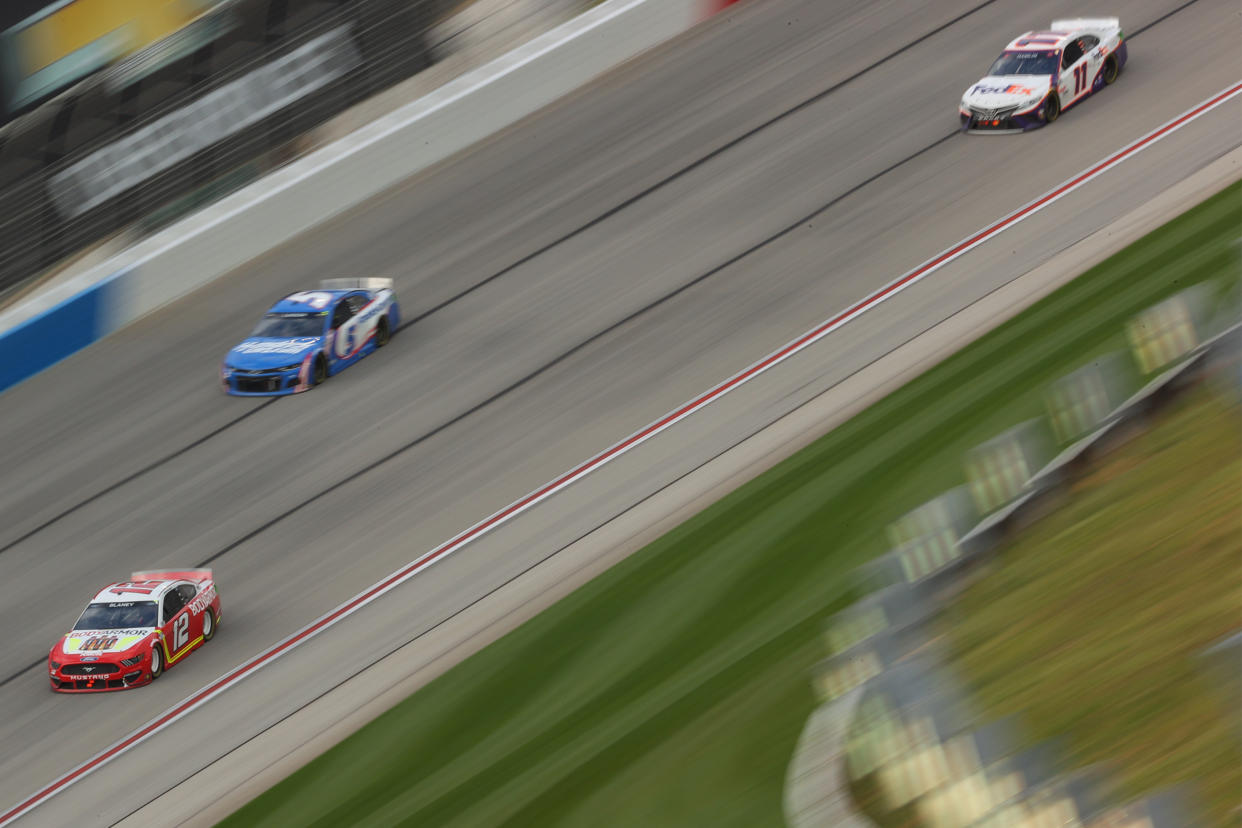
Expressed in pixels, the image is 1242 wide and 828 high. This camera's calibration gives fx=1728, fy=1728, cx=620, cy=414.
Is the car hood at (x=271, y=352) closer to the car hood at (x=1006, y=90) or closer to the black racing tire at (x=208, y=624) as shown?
the black racing tire at (x=208, y=624)

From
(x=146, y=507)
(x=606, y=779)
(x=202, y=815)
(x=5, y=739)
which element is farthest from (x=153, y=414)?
(x=606, y=779)

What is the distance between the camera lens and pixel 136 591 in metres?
19.9

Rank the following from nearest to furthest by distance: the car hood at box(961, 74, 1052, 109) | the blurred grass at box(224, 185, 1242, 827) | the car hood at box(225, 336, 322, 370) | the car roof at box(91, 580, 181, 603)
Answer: the blurred grass at box(224, 185, 1242, 827), the car roof at box(91, 580, 181, 603), the car hood at box(225, 336, 322, 370), the car hood at box(961, 74, 1052, 109)

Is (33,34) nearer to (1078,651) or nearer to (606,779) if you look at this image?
(606,779)

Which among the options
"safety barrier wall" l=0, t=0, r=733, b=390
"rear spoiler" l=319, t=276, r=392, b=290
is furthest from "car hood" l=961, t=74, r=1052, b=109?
"rear spoiler" l=319, t=276, r=392, b=290

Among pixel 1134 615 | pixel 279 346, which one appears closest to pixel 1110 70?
pixel 279 346

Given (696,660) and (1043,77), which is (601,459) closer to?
(696,660)

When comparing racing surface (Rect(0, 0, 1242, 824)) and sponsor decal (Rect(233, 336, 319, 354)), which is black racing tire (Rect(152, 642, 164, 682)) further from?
sponsor decal (Rect(233, 336, 319, 354))

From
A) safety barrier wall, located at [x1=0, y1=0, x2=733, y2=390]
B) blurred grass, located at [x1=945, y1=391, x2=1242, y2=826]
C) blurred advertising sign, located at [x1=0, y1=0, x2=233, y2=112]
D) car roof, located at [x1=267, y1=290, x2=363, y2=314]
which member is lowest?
blurred grass, located at [x1=945, y1=391, x2=1242, y2=826]

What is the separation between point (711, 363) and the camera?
78.4ft

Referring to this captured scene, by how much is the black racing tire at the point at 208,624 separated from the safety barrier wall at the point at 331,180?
9.32m

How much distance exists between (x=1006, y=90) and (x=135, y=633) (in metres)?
16.6

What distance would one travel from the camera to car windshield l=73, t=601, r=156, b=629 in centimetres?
1947

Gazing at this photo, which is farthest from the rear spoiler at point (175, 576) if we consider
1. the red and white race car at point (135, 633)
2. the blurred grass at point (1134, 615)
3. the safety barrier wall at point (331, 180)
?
the blurred grass at point (1134, 615)
